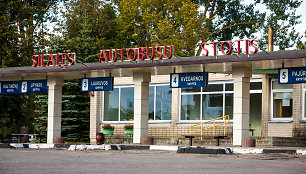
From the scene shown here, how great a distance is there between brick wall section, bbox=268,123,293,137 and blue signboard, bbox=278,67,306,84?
22.0 ft

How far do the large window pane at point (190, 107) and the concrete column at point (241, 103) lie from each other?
8.22 m

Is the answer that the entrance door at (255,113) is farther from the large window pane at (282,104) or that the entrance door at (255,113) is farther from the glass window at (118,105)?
the glass window at (118,105)

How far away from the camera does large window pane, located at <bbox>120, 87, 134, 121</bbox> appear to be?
33.6 meters

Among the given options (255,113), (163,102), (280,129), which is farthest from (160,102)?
(280,129)

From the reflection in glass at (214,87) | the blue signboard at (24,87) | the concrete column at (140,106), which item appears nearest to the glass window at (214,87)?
the reflection in glass at (214,87)

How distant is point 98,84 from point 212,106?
731 centimetres

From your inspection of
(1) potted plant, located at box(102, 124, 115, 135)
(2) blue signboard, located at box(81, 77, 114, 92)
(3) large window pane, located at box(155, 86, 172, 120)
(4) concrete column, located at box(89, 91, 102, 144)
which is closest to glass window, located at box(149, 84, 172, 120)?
(3) large window pane, located at box(155, 86, 172, 120)

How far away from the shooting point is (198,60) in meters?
22.6

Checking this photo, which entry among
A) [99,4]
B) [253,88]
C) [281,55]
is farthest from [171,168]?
[99,4]

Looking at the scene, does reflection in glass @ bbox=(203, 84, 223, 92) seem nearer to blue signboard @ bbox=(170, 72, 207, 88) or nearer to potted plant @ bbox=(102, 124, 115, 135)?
blue signboard @ bbox=(170, 72, 207, 88)

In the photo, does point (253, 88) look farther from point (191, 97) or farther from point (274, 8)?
point (274, 8)

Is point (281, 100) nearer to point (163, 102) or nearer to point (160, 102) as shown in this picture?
point (163, 102)

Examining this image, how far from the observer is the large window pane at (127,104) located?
33562 mm

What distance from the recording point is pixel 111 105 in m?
34.4
